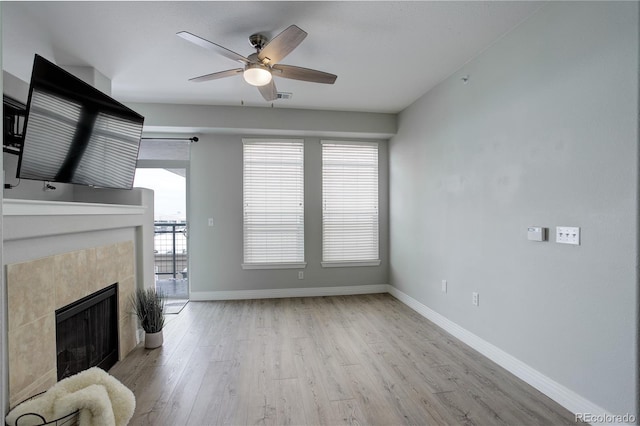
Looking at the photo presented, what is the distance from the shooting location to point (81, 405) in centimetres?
167

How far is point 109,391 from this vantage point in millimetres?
1847

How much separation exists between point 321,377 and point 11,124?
9.18 feet

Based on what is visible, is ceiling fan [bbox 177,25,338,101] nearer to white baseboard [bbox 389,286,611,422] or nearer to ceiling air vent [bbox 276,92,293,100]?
ceiling air vent [bbox 276,92,293,100]

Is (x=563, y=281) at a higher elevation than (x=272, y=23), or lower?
lower

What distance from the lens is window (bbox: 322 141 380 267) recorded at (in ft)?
15.5

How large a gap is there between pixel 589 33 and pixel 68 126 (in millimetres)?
3367

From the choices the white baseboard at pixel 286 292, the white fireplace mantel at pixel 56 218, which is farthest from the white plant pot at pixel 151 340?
the white baseboard at pixel 286 292

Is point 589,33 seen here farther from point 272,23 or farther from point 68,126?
point 68,126

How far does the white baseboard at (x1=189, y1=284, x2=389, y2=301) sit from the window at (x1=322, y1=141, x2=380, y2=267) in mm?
360

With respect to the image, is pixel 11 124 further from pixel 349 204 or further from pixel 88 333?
pixel 349 204

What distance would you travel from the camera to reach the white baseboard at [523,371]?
1994mm

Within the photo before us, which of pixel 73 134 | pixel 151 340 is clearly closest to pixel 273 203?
pixel 151 340

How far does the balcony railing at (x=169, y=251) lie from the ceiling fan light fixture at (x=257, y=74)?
125 inches

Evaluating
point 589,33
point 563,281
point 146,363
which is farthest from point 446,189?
point 146,363
